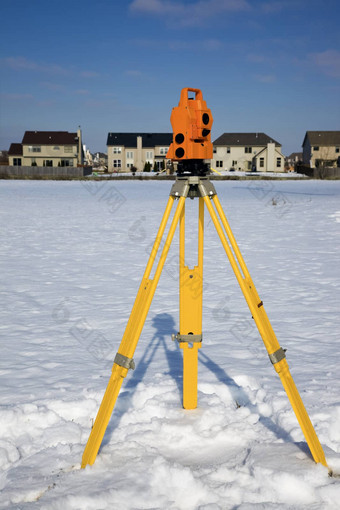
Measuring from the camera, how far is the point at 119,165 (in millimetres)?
84688

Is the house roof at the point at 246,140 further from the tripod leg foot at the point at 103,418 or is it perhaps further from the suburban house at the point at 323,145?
the tripod leg foot at the point at 103,418

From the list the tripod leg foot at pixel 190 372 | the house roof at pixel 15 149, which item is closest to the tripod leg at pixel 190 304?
the tripod leg foot at pixel 190 372

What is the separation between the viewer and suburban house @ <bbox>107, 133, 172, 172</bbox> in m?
84.1

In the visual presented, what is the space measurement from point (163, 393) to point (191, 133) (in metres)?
2.04

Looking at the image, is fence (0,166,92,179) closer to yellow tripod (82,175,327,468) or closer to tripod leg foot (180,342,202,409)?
tripod leg foot (180,342,202,409)

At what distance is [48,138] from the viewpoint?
7481cm

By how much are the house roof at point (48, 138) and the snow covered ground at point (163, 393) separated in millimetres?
69319

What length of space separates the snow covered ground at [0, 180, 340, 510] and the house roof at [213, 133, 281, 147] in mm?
77837

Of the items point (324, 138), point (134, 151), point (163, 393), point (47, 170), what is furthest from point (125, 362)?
point (324, 138)

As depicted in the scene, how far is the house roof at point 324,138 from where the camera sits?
284 feet

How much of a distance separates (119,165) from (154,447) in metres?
84.1

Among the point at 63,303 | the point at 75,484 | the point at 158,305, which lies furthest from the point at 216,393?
the point at 63,303

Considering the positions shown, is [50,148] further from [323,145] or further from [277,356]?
[277,356]

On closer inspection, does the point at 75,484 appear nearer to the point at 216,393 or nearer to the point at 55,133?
the point at 216,393
